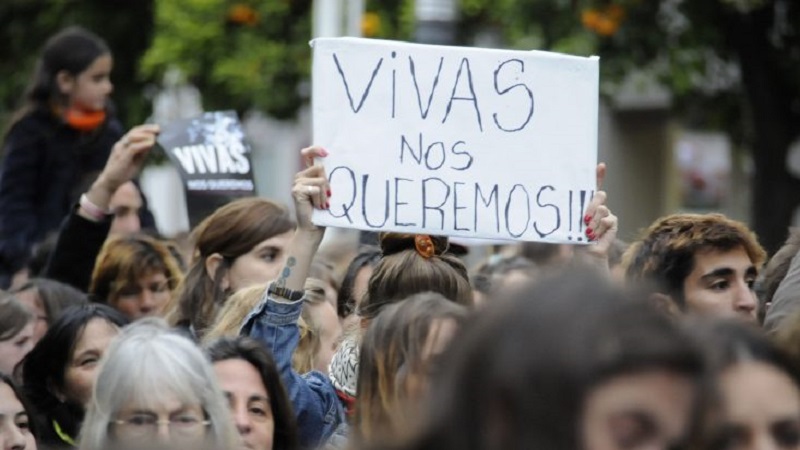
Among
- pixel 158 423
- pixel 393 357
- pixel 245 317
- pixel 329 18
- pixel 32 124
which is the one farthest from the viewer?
pixel 329 18

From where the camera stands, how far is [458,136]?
521 centimetres

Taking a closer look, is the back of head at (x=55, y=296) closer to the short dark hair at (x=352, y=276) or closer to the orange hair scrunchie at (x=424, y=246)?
the short dark hair at (x=352, y=276)

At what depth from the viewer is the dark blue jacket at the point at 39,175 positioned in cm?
782

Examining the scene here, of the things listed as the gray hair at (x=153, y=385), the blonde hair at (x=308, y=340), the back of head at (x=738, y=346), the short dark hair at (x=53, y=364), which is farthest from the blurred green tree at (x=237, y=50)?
the back of head at (x=738, y=346)

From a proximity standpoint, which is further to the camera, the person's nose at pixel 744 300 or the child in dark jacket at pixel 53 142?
the child in dark jacket at pixel 53 142

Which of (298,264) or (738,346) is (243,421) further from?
(738,346)

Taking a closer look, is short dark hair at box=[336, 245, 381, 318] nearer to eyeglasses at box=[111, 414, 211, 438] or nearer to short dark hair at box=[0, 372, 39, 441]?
short dark hair at box=[0, 372, 39, 441]

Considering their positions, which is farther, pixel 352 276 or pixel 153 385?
pixel 352 276

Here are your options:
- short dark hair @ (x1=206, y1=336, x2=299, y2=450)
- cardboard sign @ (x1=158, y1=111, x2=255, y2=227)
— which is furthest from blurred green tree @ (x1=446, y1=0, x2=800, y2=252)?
short dark hair @ (x1=206, y1=336, x2=299, y2=450)

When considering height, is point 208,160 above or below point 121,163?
below

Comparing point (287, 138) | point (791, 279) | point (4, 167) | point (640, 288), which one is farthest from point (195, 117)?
point (287, 138)

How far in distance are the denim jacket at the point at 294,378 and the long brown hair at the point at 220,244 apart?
3.82 feet

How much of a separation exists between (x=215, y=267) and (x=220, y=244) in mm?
A: 82

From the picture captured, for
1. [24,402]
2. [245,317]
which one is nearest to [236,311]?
[245,317]
